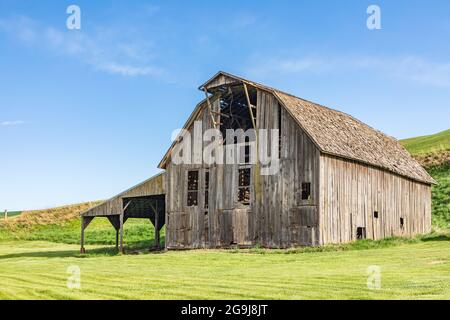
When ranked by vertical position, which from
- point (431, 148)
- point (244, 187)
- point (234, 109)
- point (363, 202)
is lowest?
point (363, 202)

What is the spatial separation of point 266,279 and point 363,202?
19411mm

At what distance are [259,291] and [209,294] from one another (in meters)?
1.26

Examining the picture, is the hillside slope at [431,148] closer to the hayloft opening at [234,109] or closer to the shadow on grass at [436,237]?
the shadow on grass at [436,237]

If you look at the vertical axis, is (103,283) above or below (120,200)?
below

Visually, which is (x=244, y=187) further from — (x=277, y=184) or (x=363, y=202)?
(x=363, y=202)

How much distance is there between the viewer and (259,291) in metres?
15.9

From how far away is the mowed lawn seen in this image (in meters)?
15.5

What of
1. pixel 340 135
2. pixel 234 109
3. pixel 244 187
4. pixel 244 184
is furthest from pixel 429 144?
pixel 244 187

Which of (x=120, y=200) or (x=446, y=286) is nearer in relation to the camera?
(x=446, y=286)

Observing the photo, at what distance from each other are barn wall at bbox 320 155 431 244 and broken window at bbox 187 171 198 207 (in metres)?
8.48

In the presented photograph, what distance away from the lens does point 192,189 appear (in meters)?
39.1

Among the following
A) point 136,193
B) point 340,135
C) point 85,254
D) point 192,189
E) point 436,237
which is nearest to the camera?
point 436,237
